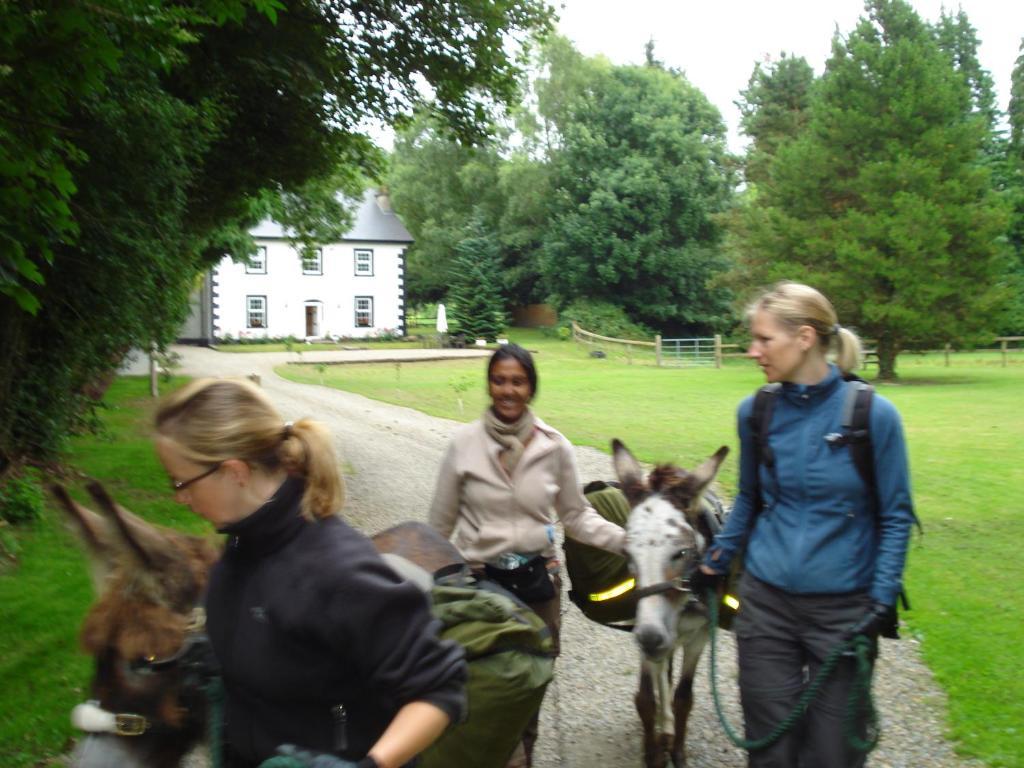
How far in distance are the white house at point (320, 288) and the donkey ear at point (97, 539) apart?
53101mm

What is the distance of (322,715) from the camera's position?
7.05ft

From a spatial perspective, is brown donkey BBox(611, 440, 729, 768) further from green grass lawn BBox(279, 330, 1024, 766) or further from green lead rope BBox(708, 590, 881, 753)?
green grass lawn BBox(279, 330, 1024, 766)

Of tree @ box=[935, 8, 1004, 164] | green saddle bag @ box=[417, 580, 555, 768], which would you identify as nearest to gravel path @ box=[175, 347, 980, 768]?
green saddle bag @ box=[417, 580, 555, 768]

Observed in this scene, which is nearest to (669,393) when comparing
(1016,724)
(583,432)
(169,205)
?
(583,432)

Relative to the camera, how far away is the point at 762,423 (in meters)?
3.77

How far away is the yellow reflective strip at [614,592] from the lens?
4930 mm

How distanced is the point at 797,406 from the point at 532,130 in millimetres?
61968

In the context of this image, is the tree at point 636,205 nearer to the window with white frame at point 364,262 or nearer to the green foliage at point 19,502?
A: the window with white frame at point 364,262

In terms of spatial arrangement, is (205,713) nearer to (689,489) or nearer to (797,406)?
(797,406)

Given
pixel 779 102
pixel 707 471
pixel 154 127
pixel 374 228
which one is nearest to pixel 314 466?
pixel 707 471

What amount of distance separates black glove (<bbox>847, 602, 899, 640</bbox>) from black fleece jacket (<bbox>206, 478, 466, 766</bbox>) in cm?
183

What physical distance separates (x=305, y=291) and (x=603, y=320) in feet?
55.8

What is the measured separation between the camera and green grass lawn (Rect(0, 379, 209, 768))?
520 cm

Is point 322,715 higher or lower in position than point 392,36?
lower
